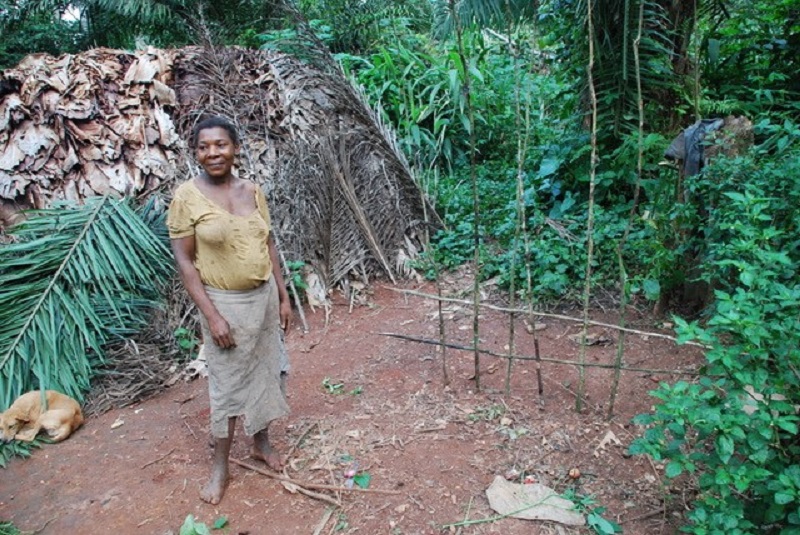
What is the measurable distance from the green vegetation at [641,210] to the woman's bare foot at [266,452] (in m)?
0.45

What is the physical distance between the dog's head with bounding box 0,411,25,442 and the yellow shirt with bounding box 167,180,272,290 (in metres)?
1.64

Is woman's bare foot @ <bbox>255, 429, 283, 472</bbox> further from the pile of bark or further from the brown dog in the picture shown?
the pile of bark

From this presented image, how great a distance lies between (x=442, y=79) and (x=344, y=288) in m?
3.67

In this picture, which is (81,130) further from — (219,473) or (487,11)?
(487,11)

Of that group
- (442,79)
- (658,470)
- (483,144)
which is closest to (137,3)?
(442,79)

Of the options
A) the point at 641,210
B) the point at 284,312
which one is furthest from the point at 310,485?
the point at 641,210

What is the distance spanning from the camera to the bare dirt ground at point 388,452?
2076 millimetres

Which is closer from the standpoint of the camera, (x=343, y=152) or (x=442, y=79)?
(x=343, y=152)

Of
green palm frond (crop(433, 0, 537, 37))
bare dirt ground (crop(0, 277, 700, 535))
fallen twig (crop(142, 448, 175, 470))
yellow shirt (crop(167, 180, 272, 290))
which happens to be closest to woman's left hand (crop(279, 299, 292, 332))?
yellow shirt (crop(167, 180, 272, 290))

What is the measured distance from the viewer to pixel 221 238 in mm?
1946

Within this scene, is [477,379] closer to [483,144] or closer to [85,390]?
[85,390]

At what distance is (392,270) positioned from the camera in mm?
4422

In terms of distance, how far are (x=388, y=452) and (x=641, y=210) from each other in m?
2.66

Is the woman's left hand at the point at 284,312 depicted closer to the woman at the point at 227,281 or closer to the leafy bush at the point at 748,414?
the woman at the point at 227,281
